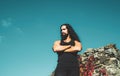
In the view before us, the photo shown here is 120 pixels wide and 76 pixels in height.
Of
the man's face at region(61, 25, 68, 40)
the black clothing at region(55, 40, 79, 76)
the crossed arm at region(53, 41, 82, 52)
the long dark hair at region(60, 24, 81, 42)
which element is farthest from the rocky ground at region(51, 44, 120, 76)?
the black clothing at region(55, 40, 79, 76)

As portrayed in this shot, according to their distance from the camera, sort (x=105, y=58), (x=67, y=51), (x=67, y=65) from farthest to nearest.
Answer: (x=105, y=58), (x=67, y=51), (x=67, y=65)

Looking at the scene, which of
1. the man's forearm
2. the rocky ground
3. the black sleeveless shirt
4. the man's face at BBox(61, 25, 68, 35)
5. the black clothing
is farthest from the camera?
the rocky ground

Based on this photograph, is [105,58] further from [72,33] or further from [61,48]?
[61,48]

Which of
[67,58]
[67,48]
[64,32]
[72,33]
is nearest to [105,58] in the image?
[72,33]

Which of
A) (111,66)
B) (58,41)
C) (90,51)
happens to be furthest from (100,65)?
(58,41)

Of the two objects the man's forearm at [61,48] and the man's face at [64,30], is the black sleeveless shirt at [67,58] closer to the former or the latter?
the man's forearm at [61,48]

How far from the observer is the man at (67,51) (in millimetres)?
7156

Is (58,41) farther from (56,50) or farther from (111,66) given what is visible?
(111,66)

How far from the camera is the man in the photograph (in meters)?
7.16

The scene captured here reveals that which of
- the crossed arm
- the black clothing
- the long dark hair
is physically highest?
the long dark hair

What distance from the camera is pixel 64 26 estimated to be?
779cm

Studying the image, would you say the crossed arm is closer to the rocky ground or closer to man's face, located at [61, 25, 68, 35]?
man's face, located at [61, 25, 68, 35]

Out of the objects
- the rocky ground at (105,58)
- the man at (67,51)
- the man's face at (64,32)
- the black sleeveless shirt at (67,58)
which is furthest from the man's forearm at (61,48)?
the rocky ground at (105,58)

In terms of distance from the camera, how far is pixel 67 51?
7434 millimetres
